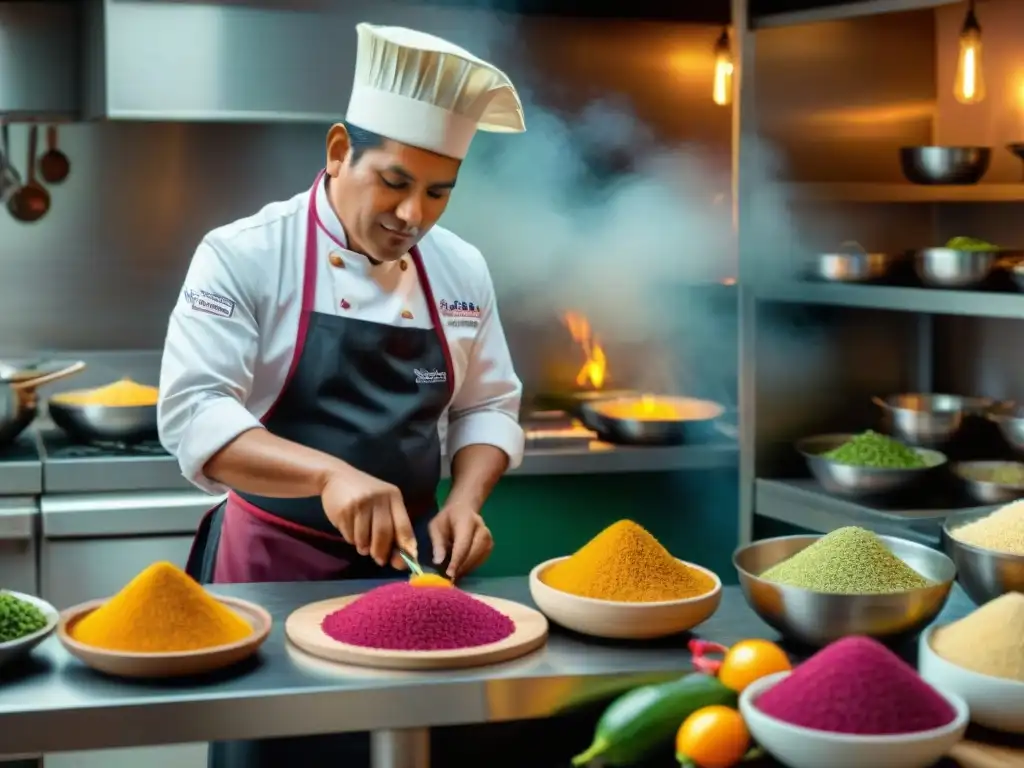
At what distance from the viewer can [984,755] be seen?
1492 millimetres

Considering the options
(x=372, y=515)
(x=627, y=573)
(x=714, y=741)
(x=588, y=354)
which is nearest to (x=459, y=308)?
(x=372, y=515)

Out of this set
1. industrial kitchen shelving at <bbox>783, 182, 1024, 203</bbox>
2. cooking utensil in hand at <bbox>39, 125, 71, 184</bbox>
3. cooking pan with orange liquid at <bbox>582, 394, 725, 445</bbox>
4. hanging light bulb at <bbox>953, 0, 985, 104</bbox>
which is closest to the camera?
hanging light bulb at <bbox>953, 0, 985, 104</bbox>

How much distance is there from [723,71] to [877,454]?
1.23 m

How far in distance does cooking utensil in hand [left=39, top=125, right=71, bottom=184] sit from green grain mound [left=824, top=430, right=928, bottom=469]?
214cm

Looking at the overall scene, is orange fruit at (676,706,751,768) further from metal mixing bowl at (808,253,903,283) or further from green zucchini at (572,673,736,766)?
metal mixing bowl at (808,253,903,283)

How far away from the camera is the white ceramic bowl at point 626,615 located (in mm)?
1733

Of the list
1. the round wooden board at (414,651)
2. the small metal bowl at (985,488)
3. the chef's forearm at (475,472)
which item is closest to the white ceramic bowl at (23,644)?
the round wooden board at (414,651)

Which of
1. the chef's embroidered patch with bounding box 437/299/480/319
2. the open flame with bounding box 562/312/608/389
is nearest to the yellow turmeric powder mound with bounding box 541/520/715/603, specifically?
the chef's embroidered patch with bounding box 437/299/480/319

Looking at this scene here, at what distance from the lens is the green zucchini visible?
1481 mm

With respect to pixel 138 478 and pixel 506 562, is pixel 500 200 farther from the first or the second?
pixel 138 478

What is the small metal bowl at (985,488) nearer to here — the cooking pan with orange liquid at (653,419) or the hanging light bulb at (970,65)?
the cooking pan with orange liquid at (653,419)

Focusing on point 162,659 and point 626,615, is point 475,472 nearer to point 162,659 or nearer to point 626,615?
point 626,615

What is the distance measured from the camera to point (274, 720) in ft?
5.14

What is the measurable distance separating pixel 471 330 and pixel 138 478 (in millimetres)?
1190
